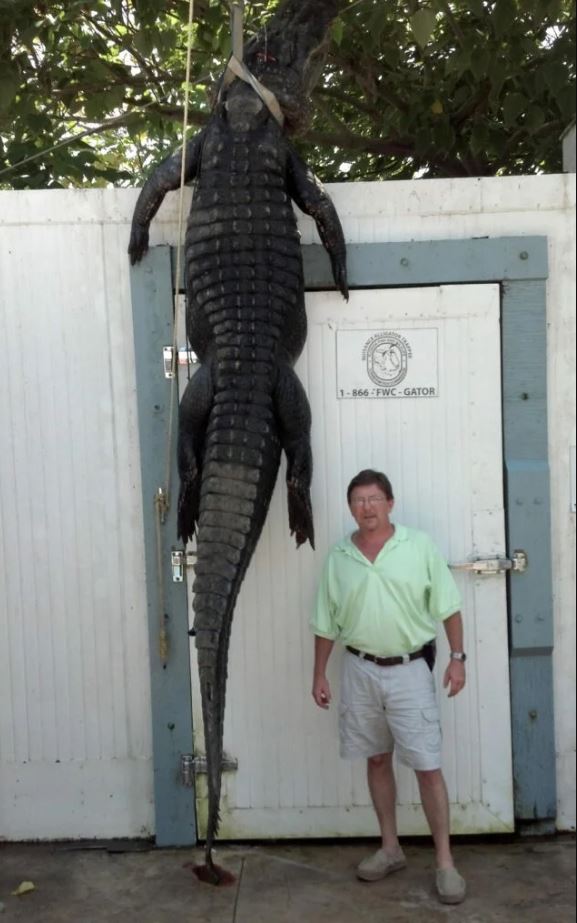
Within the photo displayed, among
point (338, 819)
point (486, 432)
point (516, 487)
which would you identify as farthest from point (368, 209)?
point (338, 819)

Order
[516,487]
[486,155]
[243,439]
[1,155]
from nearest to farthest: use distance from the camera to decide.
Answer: [243,439] → [516,487] → [1,155] → [486,155]

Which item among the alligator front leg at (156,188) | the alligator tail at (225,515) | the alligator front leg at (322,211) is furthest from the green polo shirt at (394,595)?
the alligator front leg at (156,188)

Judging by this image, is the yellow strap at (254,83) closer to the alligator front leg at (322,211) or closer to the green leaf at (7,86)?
the alligator front leg at (322,211)

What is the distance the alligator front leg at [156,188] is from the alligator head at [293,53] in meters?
0.28

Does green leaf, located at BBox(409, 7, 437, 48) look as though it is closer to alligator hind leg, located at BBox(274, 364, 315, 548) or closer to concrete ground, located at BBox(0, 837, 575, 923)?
alligator hind leg, located at BBox(274, 364, 315, 548)

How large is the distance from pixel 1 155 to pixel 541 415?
3.58 m

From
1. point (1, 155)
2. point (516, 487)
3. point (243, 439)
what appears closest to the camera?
point (243, 439)

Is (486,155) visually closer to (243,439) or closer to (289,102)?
(289,102)

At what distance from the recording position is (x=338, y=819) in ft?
13.6

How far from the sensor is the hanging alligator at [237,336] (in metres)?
3.65

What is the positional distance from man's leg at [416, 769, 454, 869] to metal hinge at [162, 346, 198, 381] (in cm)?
183

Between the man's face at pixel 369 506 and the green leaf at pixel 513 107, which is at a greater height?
the green leaf at pixel 513 107

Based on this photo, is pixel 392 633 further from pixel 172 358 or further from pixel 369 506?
pixel 172 358

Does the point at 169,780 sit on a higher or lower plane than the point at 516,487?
lower
